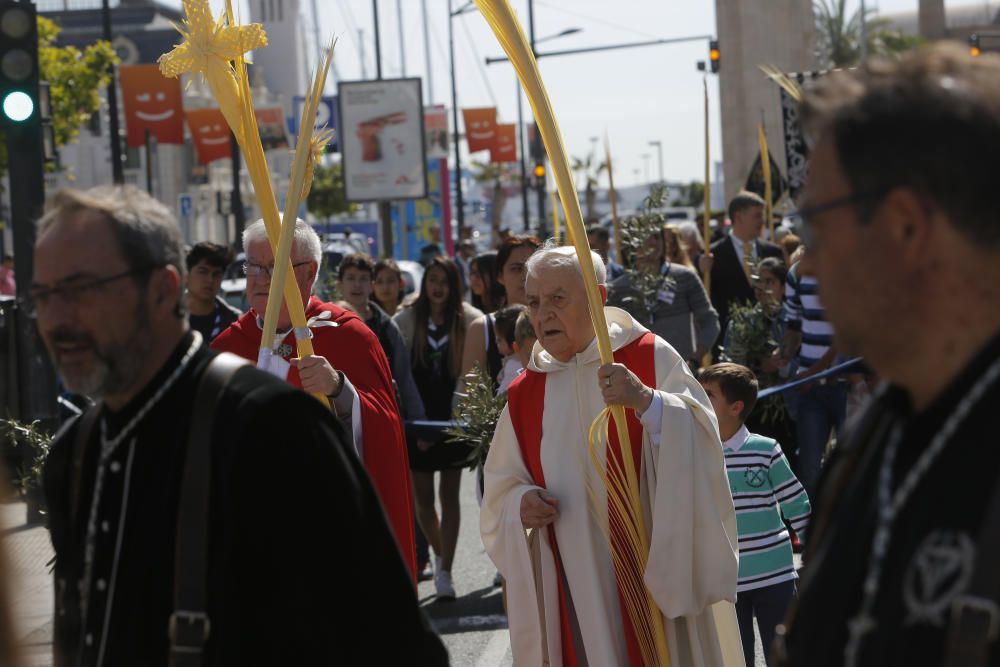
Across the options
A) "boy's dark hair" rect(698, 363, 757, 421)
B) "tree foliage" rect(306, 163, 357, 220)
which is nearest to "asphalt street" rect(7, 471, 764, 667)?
"boy's dark hair" rect(698, 363, 757, 421)

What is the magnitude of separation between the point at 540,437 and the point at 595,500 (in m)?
0.31

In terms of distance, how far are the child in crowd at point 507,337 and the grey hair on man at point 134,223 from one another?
4804 millimetres

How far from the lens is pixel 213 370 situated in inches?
108

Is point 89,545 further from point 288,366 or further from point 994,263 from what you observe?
point 288,366

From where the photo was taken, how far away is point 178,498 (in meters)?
2.63

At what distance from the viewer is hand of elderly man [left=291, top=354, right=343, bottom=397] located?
16.6 ft

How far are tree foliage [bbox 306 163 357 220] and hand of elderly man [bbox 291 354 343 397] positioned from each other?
6008 centimetres

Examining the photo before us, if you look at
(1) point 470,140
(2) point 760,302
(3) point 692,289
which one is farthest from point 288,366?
(1) point 470,140

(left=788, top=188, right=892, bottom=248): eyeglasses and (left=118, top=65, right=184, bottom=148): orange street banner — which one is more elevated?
(left=118, top=65, right=184, bottom=148): orange street banner

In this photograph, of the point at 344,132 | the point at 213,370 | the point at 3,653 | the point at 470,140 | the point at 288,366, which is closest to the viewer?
the point at 3,653

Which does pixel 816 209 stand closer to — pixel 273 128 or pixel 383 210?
pixel 383 210

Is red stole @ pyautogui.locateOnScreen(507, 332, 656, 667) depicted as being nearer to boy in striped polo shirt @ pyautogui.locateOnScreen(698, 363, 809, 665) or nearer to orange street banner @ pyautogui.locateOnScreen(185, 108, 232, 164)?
boy in striped polo shirt @ pyautogui.locateOnScreen(698, 363, 809, 665)

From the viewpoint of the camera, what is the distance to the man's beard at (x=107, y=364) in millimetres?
2717

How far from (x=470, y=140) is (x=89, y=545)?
42.4 meters
